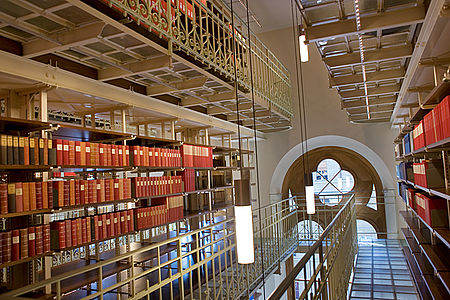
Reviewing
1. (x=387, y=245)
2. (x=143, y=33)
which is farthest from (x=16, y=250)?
(x=387, y=245)

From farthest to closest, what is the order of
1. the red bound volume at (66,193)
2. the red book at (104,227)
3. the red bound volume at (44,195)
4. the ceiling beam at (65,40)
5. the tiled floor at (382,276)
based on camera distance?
1. the tiled floor at (382,276)
2. the red book at (104,227)
3. the red bound volume at (66,193)
4. the red bound volume at (44,195)
5. the ceiling beam at (65,40)

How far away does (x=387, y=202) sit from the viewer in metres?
9.35

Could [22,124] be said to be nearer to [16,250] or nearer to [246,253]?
[16,250]

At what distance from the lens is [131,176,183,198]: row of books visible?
14.3 feet

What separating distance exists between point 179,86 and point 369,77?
2.67 metres

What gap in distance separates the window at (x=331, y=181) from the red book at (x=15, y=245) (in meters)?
8.27

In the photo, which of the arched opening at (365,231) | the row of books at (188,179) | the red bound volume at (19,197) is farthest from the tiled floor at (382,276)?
the red bound volume at (19,197)

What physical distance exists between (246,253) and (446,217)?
94.7 inches

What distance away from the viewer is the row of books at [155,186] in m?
4.37

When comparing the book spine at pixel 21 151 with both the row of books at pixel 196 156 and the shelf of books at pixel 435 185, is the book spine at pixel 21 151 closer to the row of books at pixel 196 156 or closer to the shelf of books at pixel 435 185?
the row of books at pixel 196 156

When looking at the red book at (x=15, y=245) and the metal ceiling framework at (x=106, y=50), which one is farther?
the red book at (x=15, y=245)

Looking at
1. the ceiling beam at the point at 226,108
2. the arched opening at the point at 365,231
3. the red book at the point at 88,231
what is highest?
the ceiling beam at the point at 226,108

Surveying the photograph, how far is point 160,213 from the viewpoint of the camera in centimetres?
479

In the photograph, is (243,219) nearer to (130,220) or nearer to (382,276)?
(130,220)
